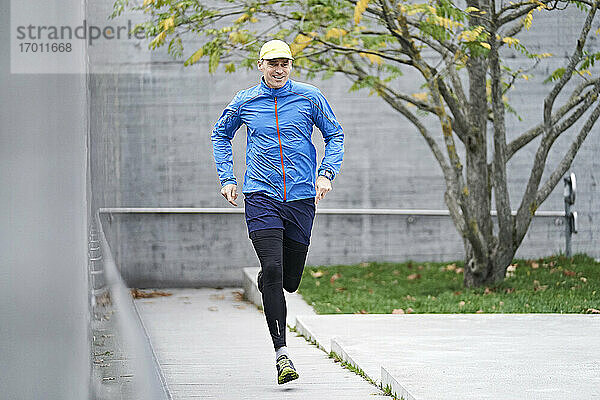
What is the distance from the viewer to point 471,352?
550 centimetres

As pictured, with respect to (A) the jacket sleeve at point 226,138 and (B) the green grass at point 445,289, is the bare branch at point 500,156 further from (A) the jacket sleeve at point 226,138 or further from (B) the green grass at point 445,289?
(A) the jacket sleeve at point 226,138

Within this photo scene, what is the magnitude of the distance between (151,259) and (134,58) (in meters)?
2.41

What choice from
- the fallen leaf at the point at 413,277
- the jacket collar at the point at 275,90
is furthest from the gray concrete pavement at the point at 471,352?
the fallen leaf at the point at 413,277

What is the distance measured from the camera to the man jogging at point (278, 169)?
5.12 m

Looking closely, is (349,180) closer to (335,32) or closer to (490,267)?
(490,267)

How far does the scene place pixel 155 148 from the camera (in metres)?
11.7

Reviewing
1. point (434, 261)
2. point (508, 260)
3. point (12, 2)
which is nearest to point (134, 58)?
point (434, 261)

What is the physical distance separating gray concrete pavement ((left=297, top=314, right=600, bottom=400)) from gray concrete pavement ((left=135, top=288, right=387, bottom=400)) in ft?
0.57

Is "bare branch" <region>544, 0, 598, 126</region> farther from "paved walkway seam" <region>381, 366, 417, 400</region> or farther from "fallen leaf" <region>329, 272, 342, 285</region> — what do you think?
"paved walkway seam" <region>381, 366, 417, 400</region>

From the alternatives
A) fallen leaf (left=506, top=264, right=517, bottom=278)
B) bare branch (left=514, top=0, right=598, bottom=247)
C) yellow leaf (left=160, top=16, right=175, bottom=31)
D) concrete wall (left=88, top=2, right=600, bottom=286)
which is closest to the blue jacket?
yellow leaf (left=160, top=16, right=175, bottom=31)

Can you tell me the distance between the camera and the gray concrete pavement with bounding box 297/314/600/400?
4359 millimetres

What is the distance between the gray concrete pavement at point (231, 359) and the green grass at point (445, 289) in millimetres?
761

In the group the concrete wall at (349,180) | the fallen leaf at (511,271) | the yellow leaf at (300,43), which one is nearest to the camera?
the yellow leaf at (300,43)

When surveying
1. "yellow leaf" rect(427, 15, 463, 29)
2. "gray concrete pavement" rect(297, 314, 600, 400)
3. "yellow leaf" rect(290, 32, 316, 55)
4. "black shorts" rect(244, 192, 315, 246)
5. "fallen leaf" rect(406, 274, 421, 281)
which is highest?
"yellow leaf" rect(427, 15, 463, 29)
